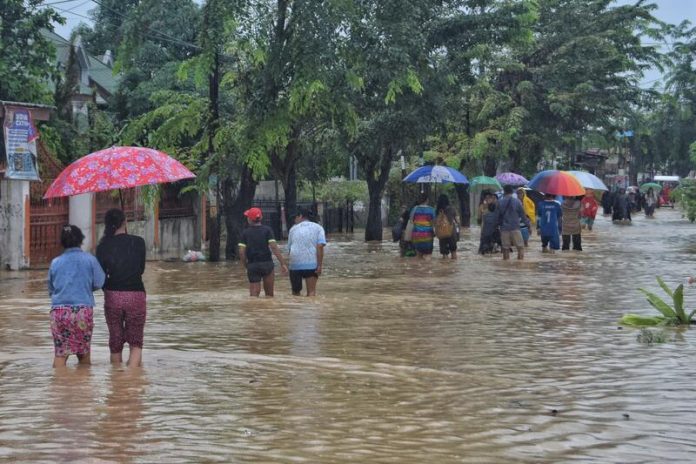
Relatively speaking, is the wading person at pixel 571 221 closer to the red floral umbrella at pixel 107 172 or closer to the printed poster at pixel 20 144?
the printed poster at pixel 20 144

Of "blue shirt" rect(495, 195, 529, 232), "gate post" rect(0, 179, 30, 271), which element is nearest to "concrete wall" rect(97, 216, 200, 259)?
"gate post" rect(0, 179, 30, 271)

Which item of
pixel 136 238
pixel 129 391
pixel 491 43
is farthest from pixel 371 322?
pixel 491 43

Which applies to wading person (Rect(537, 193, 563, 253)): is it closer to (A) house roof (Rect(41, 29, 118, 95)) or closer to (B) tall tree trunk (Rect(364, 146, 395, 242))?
(B) tall tree trunk (Rect(364, 146, 395, 242))

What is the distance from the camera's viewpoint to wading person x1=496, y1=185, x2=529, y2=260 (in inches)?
1017

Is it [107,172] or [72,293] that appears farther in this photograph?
[107,172]

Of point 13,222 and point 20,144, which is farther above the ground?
point 20,144

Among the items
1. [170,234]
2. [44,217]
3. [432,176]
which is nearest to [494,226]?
[432,176]

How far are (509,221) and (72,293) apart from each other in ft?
55.5

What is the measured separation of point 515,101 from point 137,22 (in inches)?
998

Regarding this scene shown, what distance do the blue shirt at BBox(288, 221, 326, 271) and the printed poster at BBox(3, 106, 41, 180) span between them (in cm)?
829

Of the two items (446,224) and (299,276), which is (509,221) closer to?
(446,224)

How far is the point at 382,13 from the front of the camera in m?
25.7

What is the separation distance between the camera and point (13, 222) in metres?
23.1

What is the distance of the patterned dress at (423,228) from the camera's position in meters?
25.3
